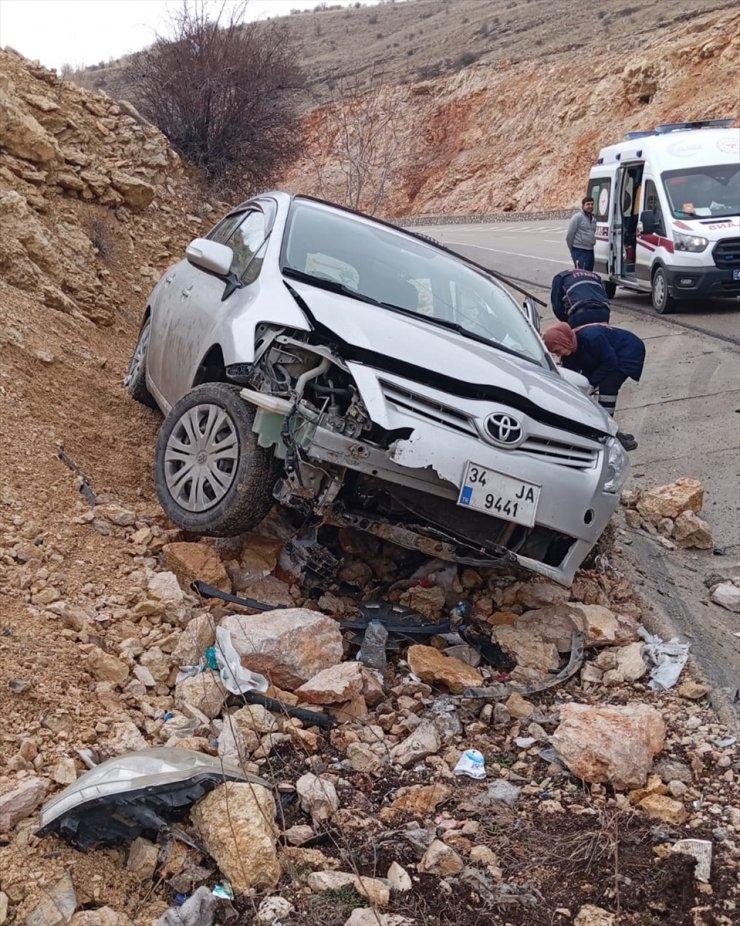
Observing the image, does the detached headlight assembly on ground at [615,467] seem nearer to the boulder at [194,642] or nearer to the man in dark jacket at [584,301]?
the boulder at [194,642]

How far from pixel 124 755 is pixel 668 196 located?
12.5m

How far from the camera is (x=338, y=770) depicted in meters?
3.72

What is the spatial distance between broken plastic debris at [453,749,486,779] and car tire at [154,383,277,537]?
1530 mm

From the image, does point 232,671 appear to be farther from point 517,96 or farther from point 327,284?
point 517,96

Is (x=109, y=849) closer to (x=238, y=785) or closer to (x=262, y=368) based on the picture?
(x=238, y=785)

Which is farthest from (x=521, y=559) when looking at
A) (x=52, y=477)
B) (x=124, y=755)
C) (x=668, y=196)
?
(x=668, y=196)

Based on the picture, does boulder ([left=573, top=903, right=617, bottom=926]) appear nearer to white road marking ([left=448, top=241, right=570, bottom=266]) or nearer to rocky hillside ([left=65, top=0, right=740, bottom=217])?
white road marking ([left=448, top=241, right=570, bottom=266])

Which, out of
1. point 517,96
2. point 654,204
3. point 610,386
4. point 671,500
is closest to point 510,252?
point 654,204

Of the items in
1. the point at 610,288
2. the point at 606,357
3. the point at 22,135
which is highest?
the point at 22,135

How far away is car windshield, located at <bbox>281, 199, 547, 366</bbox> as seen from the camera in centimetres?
547

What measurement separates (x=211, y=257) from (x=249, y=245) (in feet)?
1.57

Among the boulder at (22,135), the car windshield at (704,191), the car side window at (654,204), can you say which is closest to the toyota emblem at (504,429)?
the boulder at (22,135)

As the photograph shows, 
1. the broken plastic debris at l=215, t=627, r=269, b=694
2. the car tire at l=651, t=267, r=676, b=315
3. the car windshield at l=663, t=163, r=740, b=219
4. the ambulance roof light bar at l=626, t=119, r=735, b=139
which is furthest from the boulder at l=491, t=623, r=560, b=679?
the ambulance roof light bar at l=626, t=119, r=735, b=139

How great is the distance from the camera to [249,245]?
5895 millimetres
